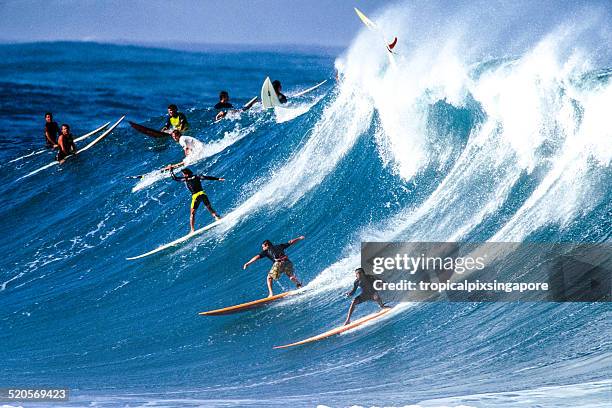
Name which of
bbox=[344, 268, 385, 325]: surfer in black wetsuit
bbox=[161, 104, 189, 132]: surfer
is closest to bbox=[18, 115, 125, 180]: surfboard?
bbox=[161, 104, 189, 132]: surfer

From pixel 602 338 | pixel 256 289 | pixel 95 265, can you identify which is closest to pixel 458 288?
pixel 602 338

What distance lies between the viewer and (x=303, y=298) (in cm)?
576

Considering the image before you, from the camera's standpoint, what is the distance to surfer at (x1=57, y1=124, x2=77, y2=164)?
6.86m

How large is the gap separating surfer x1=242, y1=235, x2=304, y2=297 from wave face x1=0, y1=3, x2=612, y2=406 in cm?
7

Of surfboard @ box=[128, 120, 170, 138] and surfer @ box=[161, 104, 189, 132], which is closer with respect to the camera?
surfer @ box=[161, 104, 189, 132]

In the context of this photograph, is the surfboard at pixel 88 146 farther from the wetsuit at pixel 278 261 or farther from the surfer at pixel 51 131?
the wetsuit at pixel 278 261

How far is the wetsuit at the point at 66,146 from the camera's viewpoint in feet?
22.6

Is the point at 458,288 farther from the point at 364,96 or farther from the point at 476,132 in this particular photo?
the point at 364,96

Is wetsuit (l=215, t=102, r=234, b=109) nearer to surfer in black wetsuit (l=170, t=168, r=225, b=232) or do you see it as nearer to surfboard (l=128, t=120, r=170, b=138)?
surfboard (l=128, t=120, r=170, b=138)

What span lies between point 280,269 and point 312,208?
596mm

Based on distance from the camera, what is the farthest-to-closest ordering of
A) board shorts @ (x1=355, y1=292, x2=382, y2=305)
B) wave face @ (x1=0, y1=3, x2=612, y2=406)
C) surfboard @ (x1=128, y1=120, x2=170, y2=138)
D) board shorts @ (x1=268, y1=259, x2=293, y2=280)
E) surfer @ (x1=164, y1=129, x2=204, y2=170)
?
surfboard @ (x1=128, y1=120, x2=170, y2=138)
surfer @ (x1=164, y1=129, x2=204, y2=170)
board shorts @ (x1=268, y1=259, x2=293, y2=280)
board shorts @ (x1=355, y1=292, x2=382, y2=305)
wave face @ (x1=0, y1=3, x2=612, y2=406)

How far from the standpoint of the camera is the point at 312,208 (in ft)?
20.1

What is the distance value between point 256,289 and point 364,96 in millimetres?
1685

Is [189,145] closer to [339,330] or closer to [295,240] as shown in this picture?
[295,240]
